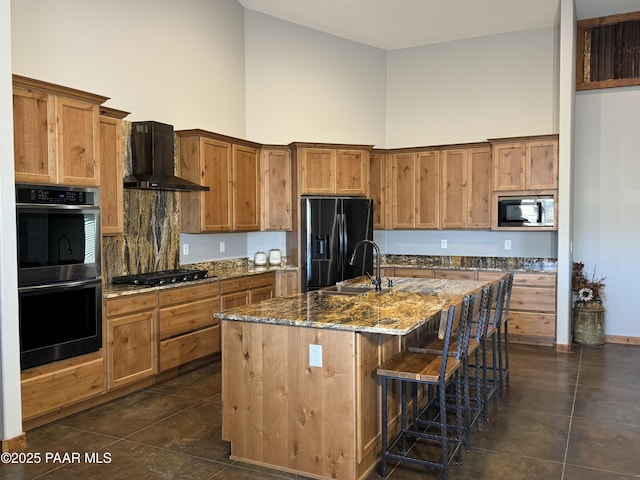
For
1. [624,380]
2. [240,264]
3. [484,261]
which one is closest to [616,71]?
[484,261]

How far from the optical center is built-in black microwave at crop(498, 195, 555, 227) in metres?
6.06

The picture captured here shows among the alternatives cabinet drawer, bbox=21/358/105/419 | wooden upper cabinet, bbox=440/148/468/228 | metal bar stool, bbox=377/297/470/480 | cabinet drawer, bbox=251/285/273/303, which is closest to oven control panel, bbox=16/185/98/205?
cabinet drawer, bbox=21/358/105/419

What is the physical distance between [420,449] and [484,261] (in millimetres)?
4061

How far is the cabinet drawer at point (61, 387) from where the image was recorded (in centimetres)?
349

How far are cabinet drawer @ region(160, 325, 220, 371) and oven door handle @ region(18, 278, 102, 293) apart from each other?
3.24 feet

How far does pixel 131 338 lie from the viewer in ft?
14.2

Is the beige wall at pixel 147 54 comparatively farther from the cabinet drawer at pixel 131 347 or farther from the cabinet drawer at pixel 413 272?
the cabinet drawer at pixel 413 272

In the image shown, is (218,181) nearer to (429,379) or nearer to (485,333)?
(485,333)

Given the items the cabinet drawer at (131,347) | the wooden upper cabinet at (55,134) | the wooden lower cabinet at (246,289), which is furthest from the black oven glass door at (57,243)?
the wooden lower cabinet at (246,289)

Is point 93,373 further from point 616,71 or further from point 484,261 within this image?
point 616,71

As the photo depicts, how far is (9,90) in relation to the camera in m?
3.23

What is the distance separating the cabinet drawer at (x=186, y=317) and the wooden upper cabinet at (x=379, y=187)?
8.97ft

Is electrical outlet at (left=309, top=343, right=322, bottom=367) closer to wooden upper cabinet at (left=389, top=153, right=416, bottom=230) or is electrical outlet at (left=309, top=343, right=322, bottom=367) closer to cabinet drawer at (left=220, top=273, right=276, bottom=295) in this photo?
cabinet drawer at (left=220, top=273, right=276, bottom=295)

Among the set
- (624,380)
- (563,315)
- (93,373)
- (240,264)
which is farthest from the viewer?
(240,264)
